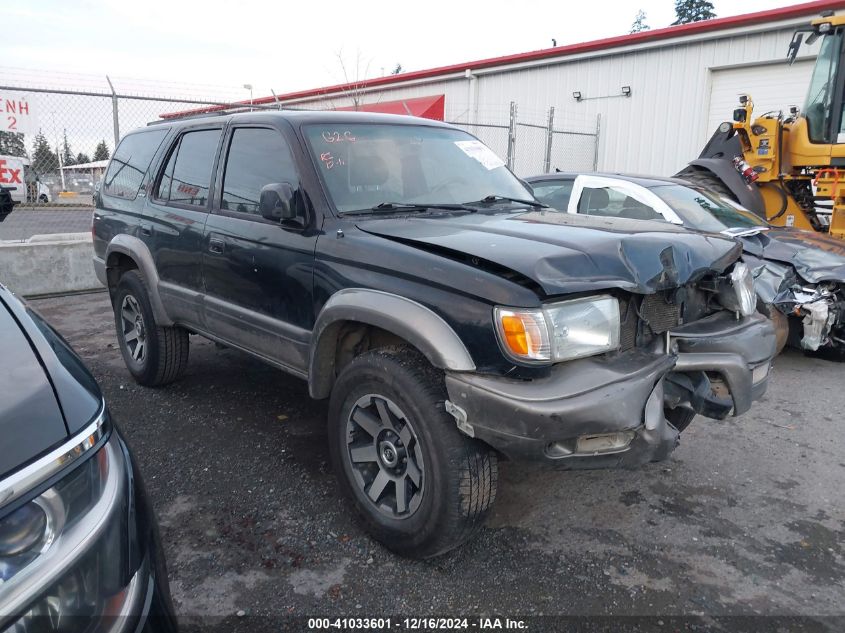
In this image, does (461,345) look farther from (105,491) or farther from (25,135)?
(25,135)

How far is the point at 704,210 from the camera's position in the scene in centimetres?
607

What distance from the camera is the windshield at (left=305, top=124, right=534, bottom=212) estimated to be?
3.34 metres

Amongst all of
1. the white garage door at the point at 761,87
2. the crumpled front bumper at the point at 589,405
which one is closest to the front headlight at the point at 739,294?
the crumpled front bumper at the point at 589,405

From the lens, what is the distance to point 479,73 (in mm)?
18328

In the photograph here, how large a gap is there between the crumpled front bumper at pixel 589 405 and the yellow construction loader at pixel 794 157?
599cm

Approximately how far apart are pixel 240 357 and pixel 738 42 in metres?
12.9

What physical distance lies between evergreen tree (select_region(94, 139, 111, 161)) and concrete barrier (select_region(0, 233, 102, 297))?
1604 millimetres

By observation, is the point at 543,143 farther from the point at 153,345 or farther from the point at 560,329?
the point at 560,329

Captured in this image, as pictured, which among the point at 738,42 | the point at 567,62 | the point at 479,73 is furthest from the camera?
the point at 479,73

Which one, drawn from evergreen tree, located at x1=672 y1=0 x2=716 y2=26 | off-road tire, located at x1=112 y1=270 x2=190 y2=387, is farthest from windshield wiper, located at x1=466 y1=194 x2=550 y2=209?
evergreen tree, located at x1=672 y1=0 x2=716 y2=26

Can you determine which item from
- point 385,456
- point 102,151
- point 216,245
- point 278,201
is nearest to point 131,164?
point 216,245

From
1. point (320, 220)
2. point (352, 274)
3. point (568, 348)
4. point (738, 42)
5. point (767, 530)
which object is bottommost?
point (767, 530)

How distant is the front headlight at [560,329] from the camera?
232cm

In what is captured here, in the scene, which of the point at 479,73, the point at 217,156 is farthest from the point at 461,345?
the point at 479,73
